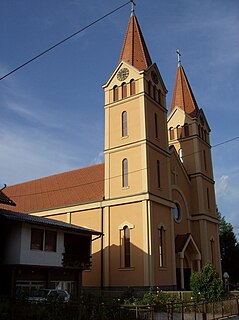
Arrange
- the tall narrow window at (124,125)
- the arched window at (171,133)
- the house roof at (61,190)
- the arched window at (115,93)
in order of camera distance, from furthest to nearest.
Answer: the arched window at (171,133) < the house roof at (61,190) < the arched window at (115,93) < the tall narrow window at (124,125)

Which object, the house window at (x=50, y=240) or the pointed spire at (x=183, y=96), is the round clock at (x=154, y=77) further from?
the house window at (x=50, y=240)

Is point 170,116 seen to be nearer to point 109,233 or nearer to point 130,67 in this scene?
point 130,67

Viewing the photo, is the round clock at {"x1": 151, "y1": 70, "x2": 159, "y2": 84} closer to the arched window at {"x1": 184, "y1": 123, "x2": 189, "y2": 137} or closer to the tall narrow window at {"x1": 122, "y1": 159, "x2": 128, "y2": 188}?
the arched window at {"x1": 184, "y1": 123, "x2": 189, "y2": 137}

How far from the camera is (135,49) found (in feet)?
126

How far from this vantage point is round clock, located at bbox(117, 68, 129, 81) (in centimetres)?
3659

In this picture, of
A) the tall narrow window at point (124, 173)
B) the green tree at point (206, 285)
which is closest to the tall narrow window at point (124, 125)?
the tall narrow window at point (124, 173)

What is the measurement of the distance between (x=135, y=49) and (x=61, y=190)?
15.8 metres

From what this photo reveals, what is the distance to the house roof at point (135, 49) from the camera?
37156 millimetres

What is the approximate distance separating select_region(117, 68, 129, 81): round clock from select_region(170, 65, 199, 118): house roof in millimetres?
10784

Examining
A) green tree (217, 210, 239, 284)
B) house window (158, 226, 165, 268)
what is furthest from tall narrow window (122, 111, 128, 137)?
green tree (217, 210, 239, 284)

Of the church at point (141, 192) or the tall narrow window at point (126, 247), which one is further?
the church at point (141, 192)

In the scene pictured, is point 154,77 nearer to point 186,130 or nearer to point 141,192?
point 186,130

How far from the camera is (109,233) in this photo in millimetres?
32969

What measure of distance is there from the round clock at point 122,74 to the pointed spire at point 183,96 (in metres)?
10.8
